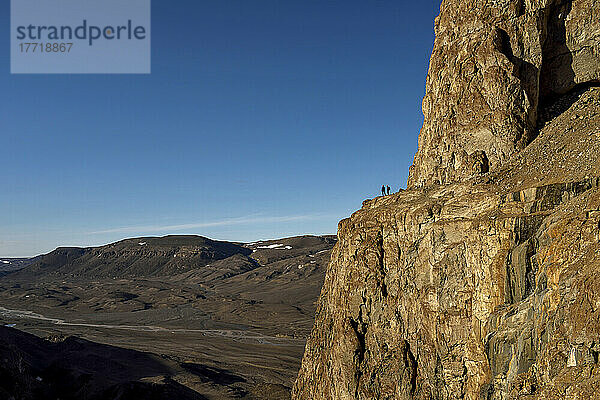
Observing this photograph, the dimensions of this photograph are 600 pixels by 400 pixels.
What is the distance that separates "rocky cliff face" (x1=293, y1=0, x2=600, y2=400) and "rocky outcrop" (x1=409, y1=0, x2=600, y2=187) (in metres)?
0.08

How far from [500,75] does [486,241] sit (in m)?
13.8

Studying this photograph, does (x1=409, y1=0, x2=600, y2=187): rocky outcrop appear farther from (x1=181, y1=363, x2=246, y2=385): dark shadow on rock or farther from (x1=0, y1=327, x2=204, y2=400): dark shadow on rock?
(x1=181, y1=363, x2=246, y2=385): dark shadow on rock

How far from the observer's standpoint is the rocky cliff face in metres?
14.4

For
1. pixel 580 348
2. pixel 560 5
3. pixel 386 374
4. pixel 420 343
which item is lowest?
pixel 386 374

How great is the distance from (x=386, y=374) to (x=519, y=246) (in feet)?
35.0

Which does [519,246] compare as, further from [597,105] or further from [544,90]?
[544,90]

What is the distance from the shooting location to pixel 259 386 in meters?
56.2

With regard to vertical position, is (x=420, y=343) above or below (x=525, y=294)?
below

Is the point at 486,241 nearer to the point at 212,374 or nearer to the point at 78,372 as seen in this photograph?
the point at 212,374

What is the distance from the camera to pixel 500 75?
28422 mm

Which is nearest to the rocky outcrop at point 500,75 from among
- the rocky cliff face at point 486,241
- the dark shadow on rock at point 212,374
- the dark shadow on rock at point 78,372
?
the rocky cliff face at point 486,241

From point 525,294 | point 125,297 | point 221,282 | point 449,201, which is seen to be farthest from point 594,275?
point 221,282

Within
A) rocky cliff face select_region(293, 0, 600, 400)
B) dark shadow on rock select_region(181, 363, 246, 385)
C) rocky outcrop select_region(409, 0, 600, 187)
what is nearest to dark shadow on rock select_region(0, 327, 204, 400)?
dark shadow on rock select_region(181, 363, 246, 385)

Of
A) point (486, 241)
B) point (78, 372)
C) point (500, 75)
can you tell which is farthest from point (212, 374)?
point (500, 75)
